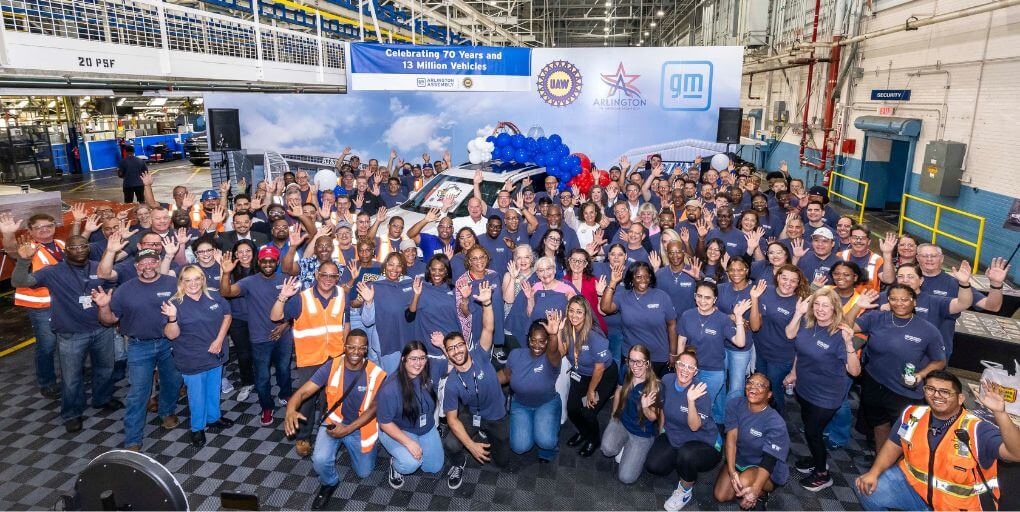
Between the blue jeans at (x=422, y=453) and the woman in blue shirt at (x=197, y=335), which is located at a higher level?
the woman in blue shirt at (x=197, y=335)

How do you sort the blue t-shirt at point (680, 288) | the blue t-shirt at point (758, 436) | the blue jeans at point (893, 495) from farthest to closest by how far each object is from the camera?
1. the blue t-shirt at point (680, 288)
2. the blue t-shirt at point (758, 436)
3. the blue jeans at point (893, 495)

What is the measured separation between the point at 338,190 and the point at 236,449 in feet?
16.3

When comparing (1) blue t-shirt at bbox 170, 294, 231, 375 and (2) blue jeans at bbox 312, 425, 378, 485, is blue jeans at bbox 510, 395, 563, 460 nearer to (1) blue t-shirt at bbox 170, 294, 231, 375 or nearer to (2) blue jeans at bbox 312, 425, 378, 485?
(2) blue jeans at bbox 312, 425, 378, 485

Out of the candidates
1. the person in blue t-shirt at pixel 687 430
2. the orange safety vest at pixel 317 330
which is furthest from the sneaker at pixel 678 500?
the orange safety vest at pixel 317 330

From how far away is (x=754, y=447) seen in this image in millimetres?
4102

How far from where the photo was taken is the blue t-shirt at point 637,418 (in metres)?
4.49

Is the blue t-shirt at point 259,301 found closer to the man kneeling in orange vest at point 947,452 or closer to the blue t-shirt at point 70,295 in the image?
the blue t-shirt at point 70,295

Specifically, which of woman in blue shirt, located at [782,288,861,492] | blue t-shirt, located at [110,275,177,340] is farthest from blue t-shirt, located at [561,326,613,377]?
blue t-shirt, located at [110,275,177,340]

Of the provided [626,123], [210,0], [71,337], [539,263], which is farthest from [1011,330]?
[210,0]

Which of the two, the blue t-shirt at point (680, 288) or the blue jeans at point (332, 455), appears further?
the blue t-shirt at point (680, 288)

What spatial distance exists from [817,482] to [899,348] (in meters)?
1.19

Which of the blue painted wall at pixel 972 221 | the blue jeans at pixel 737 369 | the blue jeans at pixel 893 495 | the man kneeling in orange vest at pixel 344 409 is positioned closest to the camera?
the blue jeans at pixel 893 495

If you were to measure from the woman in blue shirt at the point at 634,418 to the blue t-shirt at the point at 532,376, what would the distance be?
564 millimetres

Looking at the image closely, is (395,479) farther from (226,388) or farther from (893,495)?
(893,495)
